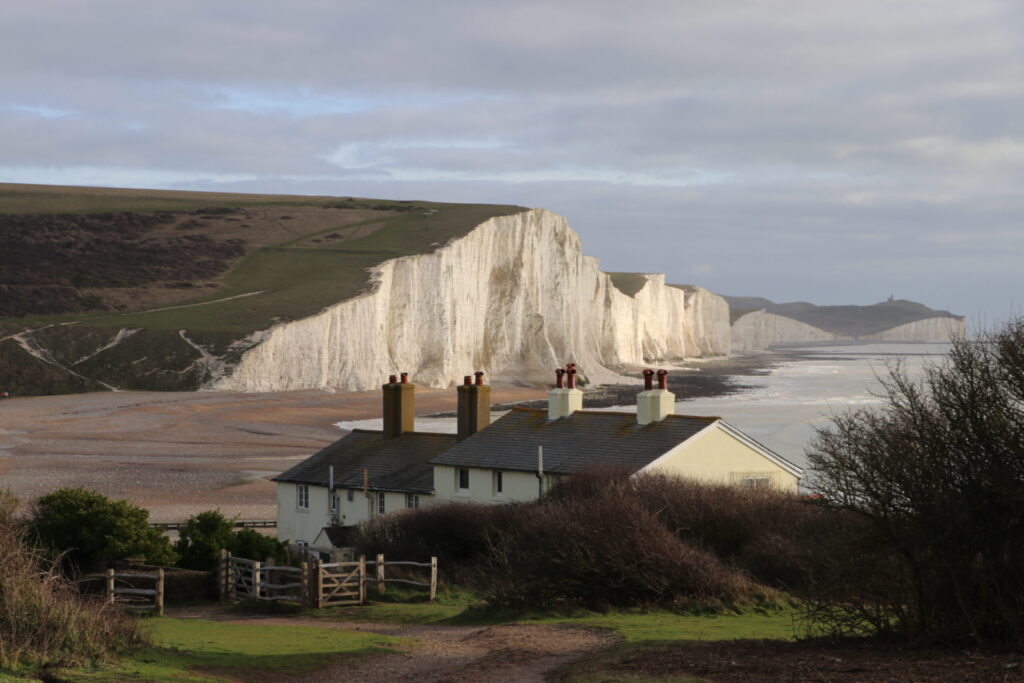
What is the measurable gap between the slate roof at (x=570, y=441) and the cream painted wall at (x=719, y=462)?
0.21m

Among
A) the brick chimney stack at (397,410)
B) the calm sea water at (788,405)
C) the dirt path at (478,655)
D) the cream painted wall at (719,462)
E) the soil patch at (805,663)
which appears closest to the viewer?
the soil patch at (805,663)

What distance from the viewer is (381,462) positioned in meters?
31.1

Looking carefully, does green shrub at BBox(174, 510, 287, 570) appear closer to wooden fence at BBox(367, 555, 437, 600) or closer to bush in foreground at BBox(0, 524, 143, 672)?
wooden fence at BBox(367, 555, 437, 600)

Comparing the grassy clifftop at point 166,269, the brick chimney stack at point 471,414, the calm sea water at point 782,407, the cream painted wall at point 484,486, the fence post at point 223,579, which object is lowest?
the fence post at point 223,579

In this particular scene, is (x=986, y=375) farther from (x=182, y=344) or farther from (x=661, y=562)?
(x=182, y=344)

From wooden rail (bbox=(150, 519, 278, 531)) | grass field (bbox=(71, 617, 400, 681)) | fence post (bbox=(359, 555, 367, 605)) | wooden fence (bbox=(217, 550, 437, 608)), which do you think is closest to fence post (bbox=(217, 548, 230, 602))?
wooden fence (bbox=(217, 550, 437, 608))

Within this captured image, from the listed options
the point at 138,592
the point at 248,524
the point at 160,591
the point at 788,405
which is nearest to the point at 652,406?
the point at 160,591

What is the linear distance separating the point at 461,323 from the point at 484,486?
74988mm

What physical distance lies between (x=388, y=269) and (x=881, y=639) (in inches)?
3495

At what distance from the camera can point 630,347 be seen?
15738cm

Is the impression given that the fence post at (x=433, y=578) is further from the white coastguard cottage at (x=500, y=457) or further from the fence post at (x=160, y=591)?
the fence post at (x=160, y=591)

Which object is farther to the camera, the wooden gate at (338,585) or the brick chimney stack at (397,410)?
the brick chimney stack at (397,410)

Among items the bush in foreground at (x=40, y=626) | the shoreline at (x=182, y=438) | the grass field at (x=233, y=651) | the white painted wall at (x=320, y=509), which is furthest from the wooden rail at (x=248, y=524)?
the bush in foreground at (x=40, y=626)

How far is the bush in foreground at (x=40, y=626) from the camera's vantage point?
12.0 meters
